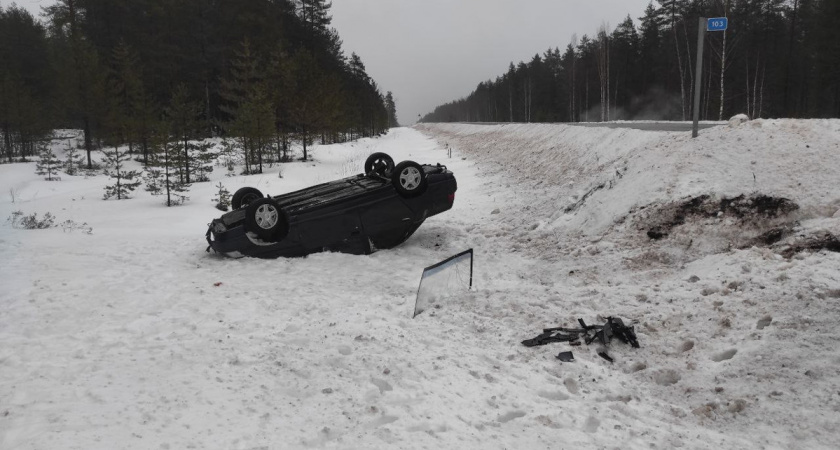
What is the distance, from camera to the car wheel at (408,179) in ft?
25.2

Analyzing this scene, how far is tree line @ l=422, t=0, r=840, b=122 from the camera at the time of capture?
33.3 metres

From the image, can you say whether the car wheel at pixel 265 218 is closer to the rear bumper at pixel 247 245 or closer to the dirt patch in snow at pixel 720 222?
the rear bumper at pixel 247 245

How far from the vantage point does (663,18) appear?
163 ft

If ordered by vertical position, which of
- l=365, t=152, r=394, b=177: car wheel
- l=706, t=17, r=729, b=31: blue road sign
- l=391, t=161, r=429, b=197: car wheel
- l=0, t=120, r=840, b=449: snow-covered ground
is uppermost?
l=706, t=17, r=729, b=31: blue road sign

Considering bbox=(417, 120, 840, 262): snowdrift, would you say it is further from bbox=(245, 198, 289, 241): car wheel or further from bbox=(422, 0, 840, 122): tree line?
bbox=(422, 0, 840, 122): tree line

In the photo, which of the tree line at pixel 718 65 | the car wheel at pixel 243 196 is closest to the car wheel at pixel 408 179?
the car wheel at pixel 243 196

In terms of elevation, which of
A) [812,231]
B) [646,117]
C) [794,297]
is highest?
[646,117]

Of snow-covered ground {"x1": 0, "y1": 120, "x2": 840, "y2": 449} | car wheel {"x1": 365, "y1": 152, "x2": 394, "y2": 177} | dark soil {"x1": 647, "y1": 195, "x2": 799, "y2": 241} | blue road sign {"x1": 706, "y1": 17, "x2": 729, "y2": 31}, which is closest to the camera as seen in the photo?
snow-covered ground {"x1": 0, "y1": 120, "x2": 840, "y2": 449}

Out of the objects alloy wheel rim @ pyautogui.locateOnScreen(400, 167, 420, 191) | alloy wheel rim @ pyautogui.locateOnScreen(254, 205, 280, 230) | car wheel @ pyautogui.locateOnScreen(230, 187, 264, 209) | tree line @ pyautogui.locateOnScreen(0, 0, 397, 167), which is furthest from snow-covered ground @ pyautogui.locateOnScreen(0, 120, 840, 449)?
tree line @ pyautogui.locateOnScreen(0, 0, 397, 167)

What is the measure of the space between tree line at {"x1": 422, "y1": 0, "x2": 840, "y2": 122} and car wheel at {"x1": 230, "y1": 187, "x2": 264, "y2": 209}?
83.6 ft

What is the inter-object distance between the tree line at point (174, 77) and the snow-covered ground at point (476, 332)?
12508 mm

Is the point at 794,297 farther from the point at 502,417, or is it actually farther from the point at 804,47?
the point at 804,47

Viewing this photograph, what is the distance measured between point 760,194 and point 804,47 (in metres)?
42.8

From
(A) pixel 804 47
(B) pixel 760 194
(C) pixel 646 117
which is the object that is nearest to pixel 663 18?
(C) pixel 646 117
